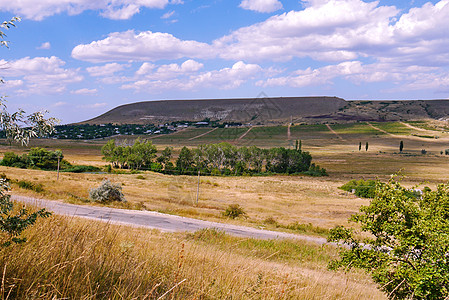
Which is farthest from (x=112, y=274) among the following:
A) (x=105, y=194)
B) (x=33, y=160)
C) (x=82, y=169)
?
(x=82, y=169)

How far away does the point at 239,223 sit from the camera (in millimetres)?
27906

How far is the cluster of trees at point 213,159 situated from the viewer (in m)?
94.9

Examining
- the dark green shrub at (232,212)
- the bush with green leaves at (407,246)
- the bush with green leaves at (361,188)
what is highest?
the bush with green leaves at (407,246)

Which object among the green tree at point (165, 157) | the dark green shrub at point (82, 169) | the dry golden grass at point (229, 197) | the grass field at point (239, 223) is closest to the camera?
the grass field at point (239, 223)

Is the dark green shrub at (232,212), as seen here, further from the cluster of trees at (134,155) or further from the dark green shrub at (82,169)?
the cluster of trees at (134,155)

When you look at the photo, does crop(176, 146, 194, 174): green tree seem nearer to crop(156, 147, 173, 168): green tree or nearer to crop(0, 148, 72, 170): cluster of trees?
crop(156, 147, 173, 168): green tree

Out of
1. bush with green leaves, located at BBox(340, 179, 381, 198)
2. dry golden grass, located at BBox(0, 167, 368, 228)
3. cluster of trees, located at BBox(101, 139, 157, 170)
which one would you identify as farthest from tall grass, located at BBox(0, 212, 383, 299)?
cluster of trees, located at BBox(101, 139, 157, 170)

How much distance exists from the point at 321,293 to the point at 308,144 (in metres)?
162

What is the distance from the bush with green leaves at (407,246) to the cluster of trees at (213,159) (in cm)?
8332

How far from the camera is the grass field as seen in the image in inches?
148

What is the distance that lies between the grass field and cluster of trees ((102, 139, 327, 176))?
1058 cm

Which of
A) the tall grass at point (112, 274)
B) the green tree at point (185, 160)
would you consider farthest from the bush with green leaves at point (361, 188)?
the tall grass at point (112, 274)

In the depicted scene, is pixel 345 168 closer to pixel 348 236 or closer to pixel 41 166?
pixel 41 166

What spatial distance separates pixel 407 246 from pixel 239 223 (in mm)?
21941
